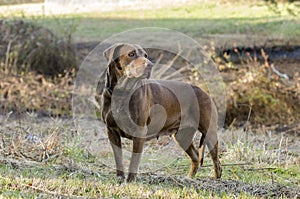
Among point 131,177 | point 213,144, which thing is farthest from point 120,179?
point 213,144

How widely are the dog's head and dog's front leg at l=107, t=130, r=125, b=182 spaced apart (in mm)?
655

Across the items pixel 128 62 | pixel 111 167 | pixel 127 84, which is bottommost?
pixel 111 167

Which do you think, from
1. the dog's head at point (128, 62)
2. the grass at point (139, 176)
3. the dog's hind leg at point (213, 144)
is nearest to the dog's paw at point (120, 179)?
the grass at point (139, 176)

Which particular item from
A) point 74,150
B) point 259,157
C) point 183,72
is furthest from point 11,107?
point 259,157

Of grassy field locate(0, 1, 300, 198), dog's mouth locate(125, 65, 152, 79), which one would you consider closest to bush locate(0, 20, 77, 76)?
grassy field locate(0, 1, 300, 198)

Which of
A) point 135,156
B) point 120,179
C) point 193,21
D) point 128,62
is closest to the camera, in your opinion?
point 128,62

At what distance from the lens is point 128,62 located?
6.99 meters

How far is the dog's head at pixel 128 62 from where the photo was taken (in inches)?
269

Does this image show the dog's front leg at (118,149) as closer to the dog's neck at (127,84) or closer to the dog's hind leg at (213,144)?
the dog's neck at (127,84)

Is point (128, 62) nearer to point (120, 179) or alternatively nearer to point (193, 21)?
point (120, 179)

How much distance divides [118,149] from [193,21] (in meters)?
17.0

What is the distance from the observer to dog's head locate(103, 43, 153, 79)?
269 inches

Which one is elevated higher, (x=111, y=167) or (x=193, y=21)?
(x=193, y=21)

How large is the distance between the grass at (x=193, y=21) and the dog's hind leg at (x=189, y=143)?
448 inches
